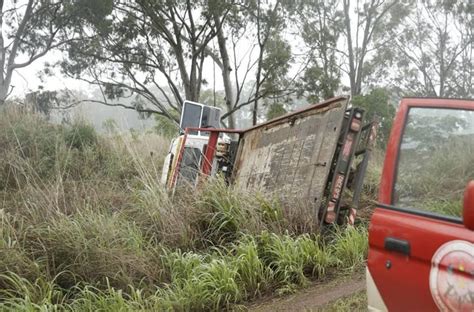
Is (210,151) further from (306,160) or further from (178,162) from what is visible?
(306,160)

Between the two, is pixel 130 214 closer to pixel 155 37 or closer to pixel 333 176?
pixel 333 176

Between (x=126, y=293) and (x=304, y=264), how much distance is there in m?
1.76

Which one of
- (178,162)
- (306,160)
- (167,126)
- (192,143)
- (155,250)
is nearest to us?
(155,250)

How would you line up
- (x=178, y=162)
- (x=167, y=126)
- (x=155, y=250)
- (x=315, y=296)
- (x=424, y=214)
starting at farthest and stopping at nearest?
1. (x=167, y=126)
2. (x=178, y=162)
3. (x=155, y=250)
4. (x=315, y=296)
5. (x=424, y=214)

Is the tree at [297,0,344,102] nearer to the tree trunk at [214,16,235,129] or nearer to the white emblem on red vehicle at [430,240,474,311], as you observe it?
the tree trunk at [214,16,235,129]

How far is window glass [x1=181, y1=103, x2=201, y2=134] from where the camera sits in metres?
9.14

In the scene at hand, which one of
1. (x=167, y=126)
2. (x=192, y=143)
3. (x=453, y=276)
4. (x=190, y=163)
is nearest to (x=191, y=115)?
(x=192, y=143)

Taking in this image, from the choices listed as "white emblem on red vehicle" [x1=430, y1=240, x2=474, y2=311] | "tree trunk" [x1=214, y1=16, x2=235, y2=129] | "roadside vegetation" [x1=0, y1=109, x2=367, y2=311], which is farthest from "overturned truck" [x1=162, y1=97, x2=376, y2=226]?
"tree trunk" [x1=214, y1=16, x2=235, y2=129]

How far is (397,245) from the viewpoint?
2279mm

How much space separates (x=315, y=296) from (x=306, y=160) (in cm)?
214

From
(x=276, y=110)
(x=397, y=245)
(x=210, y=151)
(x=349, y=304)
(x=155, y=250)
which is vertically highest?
(x=276, y=110)

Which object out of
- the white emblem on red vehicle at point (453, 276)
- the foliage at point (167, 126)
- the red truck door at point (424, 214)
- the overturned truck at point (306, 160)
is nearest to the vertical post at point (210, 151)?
the overturned truck at point (306, 160)

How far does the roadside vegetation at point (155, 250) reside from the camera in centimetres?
427

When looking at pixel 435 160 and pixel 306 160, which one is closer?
pixel 435 160
